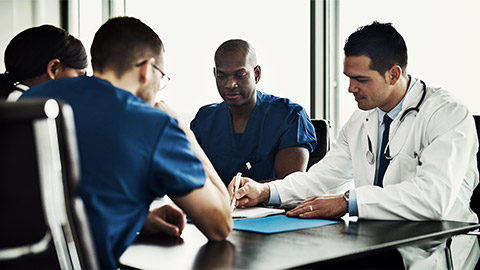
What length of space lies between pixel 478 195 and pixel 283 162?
89 centimetres

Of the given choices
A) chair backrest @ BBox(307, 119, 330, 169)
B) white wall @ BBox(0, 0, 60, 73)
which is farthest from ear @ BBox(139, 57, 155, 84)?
white wall @ BBox(0, 0, 60, 73)

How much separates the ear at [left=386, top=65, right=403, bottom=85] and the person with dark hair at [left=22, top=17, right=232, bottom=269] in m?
0.99

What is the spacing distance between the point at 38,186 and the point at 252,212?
1123 mm

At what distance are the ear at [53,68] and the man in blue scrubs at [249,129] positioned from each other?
2.76 ft

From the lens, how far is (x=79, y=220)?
0.75 meters

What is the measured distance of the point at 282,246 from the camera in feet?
4.02

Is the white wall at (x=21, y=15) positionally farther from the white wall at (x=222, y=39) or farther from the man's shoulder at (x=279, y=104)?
the man's shoulder at (x=279, y=104)

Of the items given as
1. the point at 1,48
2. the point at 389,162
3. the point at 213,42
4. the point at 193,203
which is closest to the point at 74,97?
the point at 193,203

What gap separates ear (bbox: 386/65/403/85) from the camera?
1986mm

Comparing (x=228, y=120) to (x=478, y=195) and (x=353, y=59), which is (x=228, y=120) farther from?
(x=478, y=195)

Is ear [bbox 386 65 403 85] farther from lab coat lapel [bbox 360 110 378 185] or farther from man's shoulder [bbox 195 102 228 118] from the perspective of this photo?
man's shoulder [bbox 195 102 228 118]

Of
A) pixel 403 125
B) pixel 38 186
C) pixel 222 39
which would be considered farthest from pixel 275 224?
pixel 222 39

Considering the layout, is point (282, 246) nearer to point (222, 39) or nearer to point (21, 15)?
point (222, 39)

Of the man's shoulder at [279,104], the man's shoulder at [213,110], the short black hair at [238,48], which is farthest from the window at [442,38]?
the man's shoulder at [213,110]
